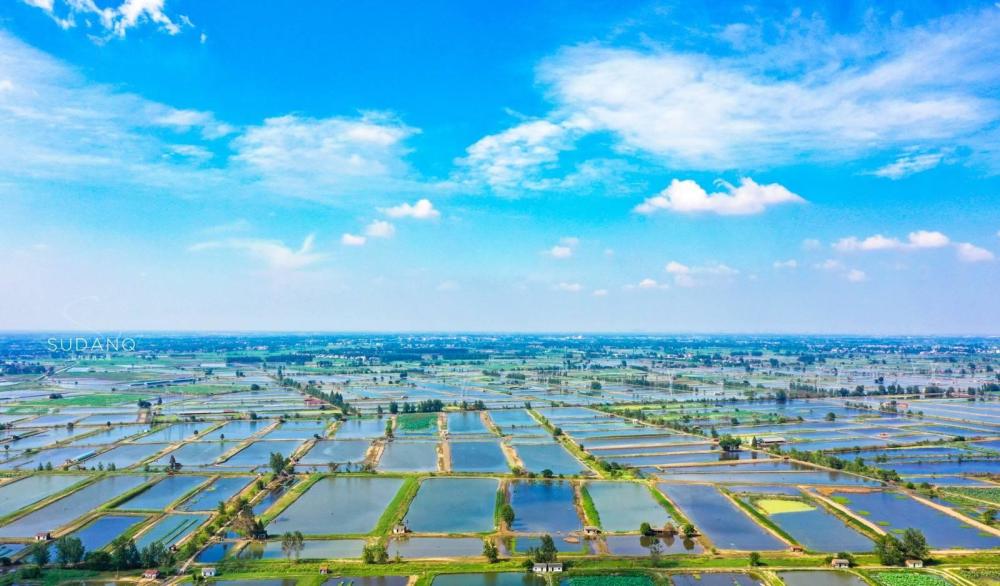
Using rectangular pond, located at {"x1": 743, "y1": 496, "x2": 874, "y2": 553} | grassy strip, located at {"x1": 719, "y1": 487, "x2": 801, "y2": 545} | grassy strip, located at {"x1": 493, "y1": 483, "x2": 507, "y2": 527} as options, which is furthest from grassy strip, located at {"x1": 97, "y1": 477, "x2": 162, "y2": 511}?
rectangular pond, located at {"x1": 743, "y1": 496, "x2": 874, "y2": 553}

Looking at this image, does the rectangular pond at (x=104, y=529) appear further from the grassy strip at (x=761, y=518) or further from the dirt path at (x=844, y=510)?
the dirt path at (x=844, y=510)

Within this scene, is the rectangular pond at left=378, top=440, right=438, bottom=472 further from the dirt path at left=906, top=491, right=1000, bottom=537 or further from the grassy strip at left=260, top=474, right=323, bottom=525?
the dirt path at left=906, top=491, right=1000, bottom=537

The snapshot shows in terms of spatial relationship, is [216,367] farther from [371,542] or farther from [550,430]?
[371,542]

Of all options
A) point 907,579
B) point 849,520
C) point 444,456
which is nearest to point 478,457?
point 444,456

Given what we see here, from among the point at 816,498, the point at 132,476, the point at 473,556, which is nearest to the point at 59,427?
the point at 132,476

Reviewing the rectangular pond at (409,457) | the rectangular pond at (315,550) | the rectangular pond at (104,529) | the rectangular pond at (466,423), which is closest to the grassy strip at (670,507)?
the rectangular pond at (409,457)

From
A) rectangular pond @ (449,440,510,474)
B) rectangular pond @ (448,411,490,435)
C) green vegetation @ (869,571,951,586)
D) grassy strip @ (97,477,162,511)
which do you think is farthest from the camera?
rectangular pond @ (448,411,490,435)
